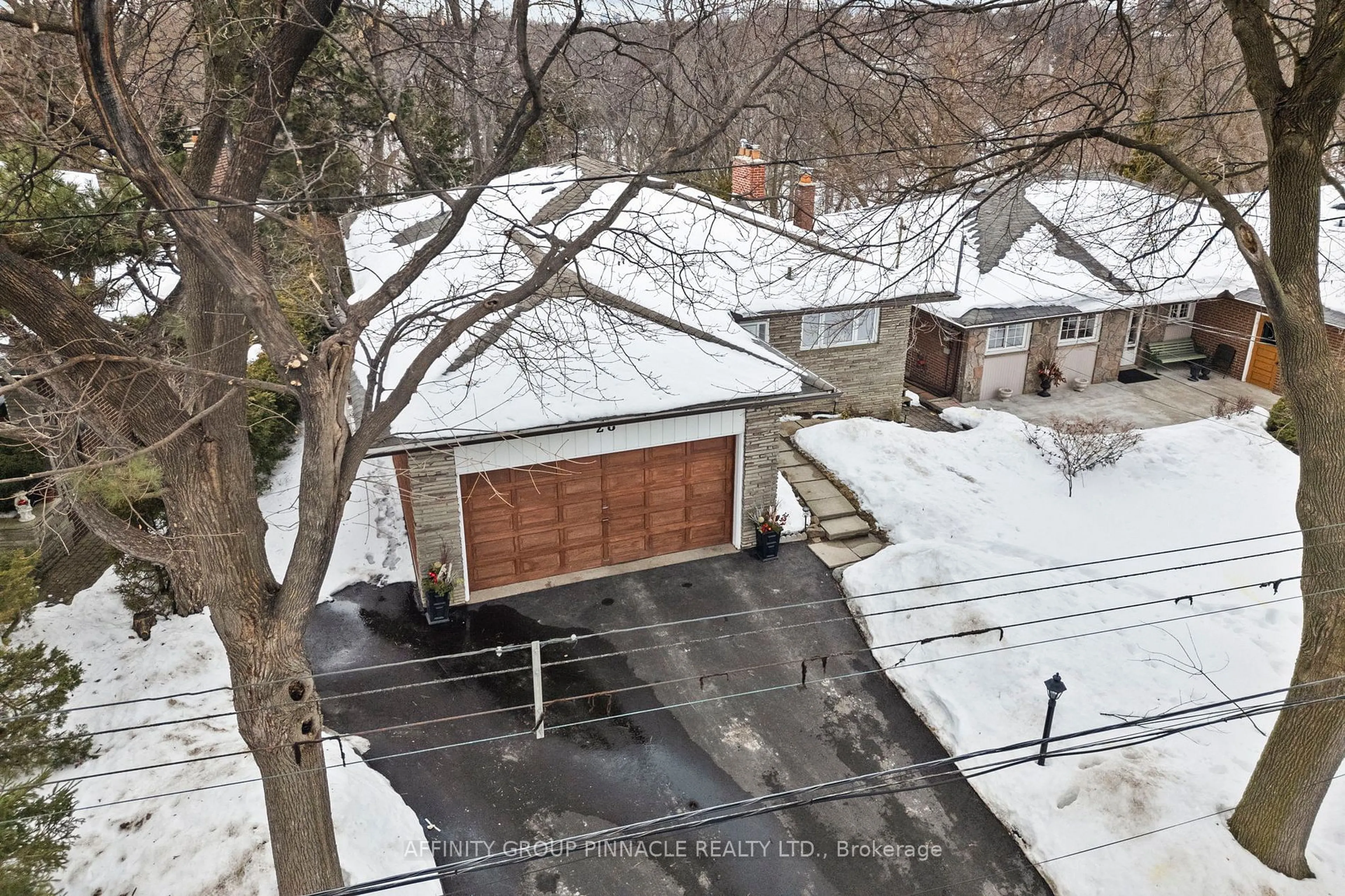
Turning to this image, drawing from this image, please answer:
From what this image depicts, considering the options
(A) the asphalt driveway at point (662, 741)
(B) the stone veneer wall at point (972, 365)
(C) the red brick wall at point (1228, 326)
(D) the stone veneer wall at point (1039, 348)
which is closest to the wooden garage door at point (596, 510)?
(A) the asphalt driveway at point (662, 741)

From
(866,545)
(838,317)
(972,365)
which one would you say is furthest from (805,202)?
(866,545)

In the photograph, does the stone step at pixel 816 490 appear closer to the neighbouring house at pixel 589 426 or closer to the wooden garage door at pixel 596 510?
the neighbouring house at pixel 589 426

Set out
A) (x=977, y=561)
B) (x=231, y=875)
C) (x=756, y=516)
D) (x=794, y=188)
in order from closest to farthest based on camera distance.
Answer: (x=231, y=875) < (x=977, y=561) < (x=756, y=516) < (x=794, y=188)

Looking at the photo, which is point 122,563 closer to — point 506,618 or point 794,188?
point 506,618

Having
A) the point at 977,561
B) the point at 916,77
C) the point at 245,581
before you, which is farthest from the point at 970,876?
the point at 916,77

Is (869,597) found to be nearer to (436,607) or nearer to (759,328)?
(436,607)
